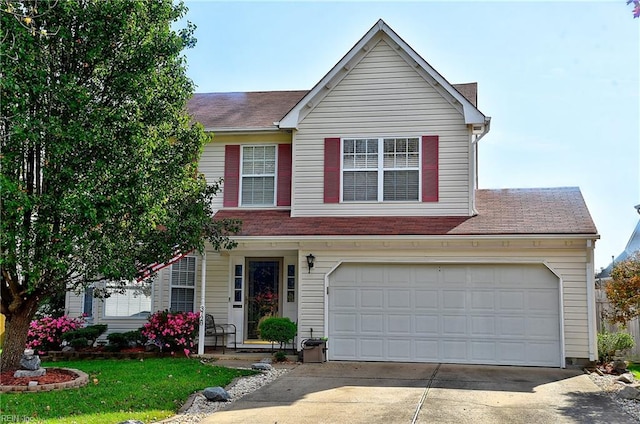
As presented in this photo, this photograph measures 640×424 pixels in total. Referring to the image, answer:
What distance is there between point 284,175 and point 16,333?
7.57 m

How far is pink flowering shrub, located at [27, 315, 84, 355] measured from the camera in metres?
14.8

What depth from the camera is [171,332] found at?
1425 cm

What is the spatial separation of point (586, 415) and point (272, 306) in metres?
8.74

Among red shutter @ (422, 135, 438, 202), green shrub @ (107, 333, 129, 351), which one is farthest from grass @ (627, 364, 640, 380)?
green shrub @ (107, 333, 129, 351)

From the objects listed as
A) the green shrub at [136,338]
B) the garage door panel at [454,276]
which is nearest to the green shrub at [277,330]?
the green shrub at [136,338]

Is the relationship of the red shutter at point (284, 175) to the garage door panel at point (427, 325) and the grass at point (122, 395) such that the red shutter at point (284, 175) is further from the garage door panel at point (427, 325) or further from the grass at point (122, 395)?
the grass at point (122, 395)

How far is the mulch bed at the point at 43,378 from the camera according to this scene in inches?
381

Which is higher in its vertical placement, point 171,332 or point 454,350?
point 171,332

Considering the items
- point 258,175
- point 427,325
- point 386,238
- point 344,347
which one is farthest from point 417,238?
point 258,175

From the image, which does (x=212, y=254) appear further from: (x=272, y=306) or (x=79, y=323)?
(x=79, y=323)

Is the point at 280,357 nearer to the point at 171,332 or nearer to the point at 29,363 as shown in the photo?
the point at 171,332

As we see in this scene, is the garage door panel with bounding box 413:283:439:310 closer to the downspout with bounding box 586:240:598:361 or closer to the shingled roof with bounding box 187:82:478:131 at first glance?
the downspout with bounding box 586:240:598:361

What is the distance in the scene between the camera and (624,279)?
12680mm

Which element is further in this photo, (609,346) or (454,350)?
(454,350)
